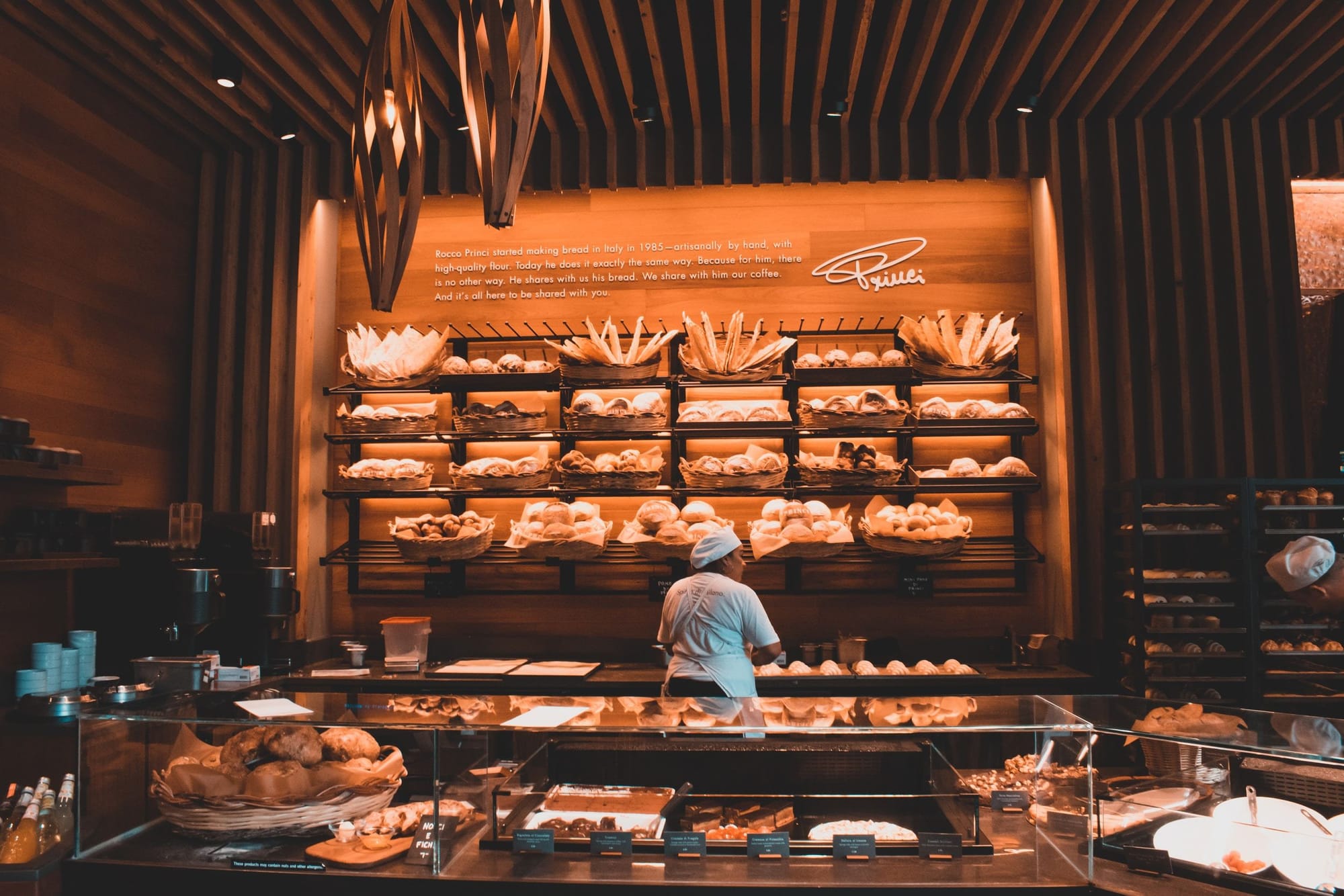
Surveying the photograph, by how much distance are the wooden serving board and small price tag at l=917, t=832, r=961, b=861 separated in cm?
110

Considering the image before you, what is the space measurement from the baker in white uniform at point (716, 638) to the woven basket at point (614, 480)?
42.6 inches

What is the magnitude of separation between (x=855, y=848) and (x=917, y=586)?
275 centimetres

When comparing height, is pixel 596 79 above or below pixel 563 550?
above

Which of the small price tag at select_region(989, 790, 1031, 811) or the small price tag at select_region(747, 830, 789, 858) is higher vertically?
the small price tag at select_region(989, 790, 1031, 811)

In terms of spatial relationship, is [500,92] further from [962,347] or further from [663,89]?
[962,347]

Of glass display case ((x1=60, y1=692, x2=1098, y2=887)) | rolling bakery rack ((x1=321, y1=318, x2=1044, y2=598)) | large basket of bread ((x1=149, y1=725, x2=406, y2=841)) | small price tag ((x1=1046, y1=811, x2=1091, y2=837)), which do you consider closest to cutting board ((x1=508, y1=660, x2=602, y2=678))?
rolling bakery rack ((x1=321, y1=318, x2=1044, y2=598))

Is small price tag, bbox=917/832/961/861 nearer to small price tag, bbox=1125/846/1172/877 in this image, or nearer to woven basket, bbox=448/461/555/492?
small price tag, bbox=1125/846/1172/877

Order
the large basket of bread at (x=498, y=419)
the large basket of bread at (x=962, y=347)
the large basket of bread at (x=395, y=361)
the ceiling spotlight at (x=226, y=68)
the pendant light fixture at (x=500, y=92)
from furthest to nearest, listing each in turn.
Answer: the large basket of bread at (x=395, y=361) < the large basket of bread at (x=498, y=419) < the large basket of bread at (x=962, y=347) < the ceiling spotlight at (x=226, y=68) < the pendant light fixture at (x=500, y=92)

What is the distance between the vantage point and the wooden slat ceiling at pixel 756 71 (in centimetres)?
399

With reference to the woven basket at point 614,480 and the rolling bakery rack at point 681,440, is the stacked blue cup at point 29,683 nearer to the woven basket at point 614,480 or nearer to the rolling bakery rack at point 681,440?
the rolling bakery rack at point 681,440

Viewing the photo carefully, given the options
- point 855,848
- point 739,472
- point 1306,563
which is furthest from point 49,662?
point 1306,563

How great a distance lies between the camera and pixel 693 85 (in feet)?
14.9

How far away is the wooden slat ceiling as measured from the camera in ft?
13.1

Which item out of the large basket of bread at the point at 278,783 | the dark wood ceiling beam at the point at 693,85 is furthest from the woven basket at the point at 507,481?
the large basket of bread at the point at 278,783
